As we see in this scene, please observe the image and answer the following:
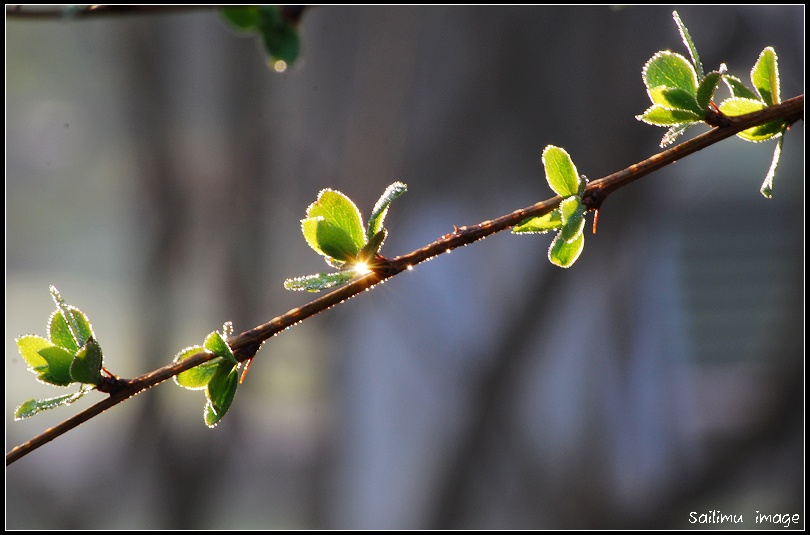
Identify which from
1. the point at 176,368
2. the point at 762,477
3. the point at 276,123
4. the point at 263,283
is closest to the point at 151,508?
the point at 263,283

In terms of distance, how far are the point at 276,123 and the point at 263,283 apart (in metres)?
0.63

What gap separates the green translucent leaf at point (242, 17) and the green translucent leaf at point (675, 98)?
20 centimetres

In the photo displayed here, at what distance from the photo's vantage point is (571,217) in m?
0.37

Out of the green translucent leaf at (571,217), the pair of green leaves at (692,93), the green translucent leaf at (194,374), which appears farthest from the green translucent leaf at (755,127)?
the green translucent leaf at (194,374)

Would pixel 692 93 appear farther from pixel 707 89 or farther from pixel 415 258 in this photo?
pixel 415 258

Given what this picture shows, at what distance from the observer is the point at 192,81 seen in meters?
2.88

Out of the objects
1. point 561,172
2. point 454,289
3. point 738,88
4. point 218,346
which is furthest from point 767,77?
point 454,289

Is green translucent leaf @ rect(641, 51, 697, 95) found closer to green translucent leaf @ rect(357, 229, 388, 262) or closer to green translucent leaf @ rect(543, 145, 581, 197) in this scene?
green translucent leaf @ rect(543, 145, 581, 197)

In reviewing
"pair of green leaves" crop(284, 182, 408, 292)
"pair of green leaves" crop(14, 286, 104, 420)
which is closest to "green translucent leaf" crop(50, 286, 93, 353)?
"pair of green leaves" crop(14, 286, 104, 420)

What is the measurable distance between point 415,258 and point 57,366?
19 cm

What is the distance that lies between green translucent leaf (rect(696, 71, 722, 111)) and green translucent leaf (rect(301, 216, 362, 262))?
0.19 metres

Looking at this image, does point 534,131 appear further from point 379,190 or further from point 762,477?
point 762,477

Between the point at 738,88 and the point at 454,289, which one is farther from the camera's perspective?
the point at 454,289

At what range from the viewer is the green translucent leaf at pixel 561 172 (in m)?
0.39
